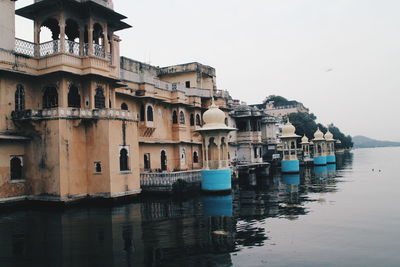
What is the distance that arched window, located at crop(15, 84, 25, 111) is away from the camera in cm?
2217

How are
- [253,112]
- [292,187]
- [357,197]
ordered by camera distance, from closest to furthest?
[357,197] < [292,187] < [253,112]

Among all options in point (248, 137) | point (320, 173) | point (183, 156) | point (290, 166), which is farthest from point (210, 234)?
point (320, 173)

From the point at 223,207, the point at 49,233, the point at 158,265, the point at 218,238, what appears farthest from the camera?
the point at 223,207

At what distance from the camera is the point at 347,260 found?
36.8 ft

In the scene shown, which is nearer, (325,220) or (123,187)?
(325,220)

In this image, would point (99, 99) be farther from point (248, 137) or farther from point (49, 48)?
point (248, 137)

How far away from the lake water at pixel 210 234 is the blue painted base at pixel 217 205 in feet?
0.18

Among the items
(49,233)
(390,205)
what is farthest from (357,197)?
(49,233)

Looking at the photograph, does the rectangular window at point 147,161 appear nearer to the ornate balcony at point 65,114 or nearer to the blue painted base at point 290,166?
the ornate balcony at point 65,114

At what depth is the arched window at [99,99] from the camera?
2386cm

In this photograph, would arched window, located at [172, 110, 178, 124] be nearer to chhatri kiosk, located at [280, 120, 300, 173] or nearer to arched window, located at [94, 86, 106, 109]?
arched window, located at [94, 86, 106, 109]

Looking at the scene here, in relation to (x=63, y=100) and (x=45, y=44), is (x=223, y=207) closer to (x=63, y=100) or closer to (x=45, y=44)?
(x=63, y=100)

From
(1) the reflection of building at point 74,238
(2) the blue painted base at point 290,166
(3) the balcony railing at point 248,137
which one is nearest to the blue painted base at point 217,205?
(1) the reflection of building at point 74,238

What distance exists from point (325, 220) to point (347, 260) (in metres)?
6.16
